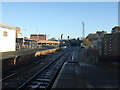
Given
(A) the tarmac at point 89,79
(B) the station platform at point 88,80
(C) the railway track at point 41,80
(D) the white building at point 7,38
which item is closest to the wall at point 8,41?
(D) the white building at point 7,38

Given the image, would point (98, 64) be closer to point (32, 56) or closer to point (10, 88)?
point (10, 88)

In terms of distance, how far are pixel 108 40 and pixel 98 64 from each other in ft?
7.94

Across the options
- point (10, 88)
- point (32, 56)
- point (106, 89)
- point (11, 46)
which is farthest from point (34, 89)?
point (11, 46)

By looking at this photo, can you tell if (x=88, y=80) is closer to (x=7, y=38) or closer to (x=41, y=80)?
(x=41, y=80)

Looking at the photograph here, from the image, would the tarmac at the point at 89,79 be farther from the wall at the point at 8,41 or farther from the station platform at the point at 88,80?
the wall at the point at 8,41

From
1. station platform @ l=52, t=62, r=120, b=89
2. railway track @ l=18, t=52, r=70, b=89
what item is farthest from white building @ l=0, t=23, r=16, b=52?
station platform @ l=52, t=62, r=120, b=89

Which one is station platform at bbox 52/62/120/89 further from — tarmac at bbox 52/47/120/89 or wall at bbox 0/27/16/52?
wall at bbox 0/27/16/52

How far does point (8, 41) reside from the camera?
127 feet

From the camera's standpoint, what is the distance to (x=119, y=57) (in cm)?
1288

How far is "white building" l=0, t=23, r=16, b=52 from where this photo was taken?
36.2m

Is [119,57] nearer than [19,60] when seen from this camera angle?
Yes

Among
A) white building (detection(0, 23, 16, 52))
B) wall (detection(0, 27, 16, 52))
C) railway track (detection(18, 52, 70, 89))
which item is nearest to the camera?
railway track (detection(18, 52, 70, 89))

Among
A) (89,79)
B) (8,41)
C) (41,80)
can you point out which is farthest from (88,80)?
(8,41)

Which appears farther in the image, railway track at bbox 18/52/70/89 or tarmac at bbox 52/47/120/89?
railway track at bbox 18/52/70/89
